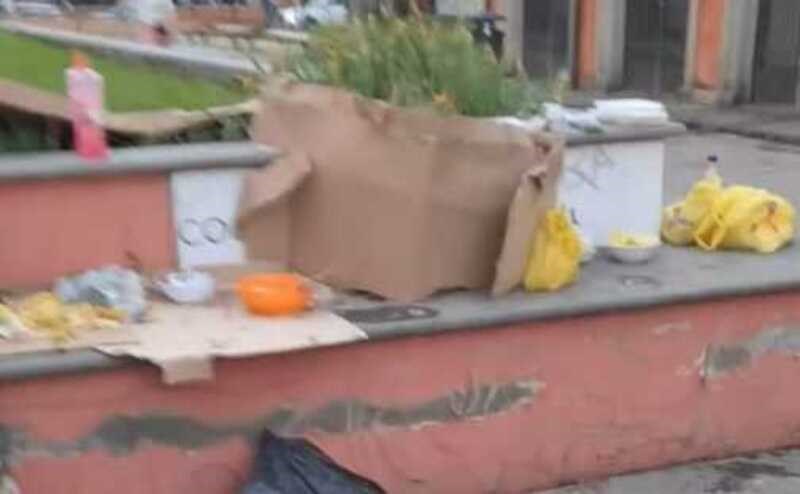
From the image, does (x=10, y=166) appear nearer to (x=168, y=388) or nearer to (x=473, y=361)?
(x=168, y=388)

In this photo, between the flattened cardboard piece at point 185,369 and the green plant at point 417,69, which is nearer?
the flattened cardboard piece at point 185,369

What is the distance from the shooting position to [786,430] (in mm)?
4660

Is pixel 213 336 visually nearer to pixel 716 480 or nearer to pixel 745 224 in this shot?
pixel 716 480

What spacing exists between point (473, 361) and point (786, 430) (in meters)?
1.21

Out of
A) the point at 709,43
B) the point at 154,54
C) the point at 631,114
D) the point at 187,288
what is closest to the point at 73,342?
the point at 187,288

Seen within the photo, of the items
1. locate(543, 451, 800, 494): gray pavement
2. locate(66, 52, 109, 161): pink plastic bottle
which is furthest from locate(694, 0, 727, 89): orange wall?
locate(66, 52, 109, 161): pink plastic bottle

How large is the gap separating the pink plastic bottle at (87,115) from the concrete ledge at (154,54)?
111cm

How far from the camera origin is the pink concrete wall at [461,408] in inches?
146

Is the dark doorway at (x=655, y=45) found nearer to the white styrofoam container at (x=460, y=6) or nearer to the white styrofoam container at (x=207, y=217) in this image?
the white styrofoam container at (x=460, y=6)

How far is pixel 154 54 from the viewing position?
7.39 metres

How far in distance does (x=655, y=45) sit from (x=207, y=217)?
1194 cm

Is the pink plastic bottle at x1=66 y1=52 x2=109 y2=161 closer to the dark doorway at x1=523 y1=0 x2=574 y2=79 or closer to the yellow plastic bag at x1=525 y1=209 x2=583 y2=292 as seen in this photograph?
the yellow plastic bag at x1=525 y1=209 x2=583 y2=292

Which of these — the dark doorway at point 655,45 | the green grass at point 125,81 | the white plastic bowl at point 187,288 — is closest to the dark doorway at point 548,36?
the dark doorway at point 655,45

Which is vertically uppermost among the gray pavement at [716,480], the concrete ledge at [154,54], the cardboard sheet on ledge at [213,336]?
the concrete ledge at [154,54]
